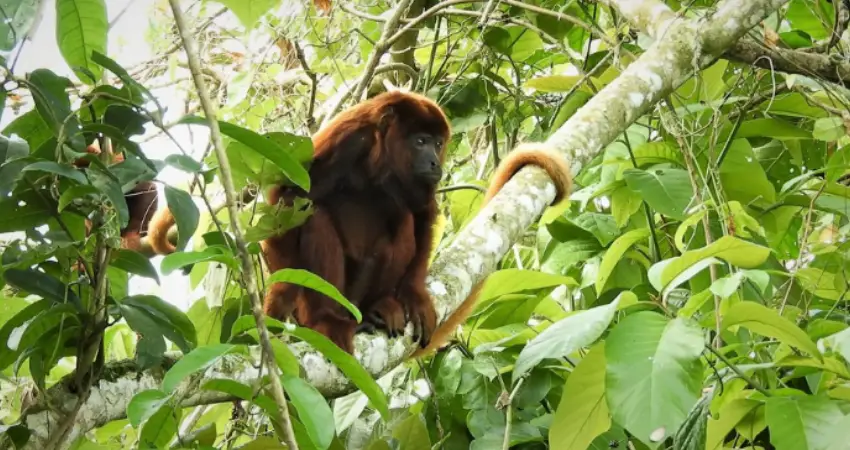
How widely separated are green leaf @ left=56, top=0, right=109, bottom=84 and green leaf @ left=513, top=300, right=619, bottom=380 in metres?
1.10

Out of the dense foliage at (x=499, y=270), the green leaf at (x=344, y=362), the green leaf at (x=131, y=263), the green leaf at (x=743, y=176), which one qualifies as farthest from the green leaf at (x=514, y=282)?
the green leaf at (x=131, y=263)

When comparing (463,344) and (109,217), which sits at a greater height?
(109,217)

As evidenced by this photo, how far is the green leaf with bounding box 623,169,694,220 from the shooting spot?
2.94m

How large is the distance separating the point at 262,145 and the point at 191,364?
0.40m

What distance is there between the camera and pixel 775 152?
397 cm

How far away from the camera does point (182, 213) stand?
4.97 ft

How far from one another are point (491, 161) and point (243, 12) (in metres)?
2.75

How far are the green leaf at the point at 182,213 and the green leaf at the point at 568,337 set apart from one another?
83cm

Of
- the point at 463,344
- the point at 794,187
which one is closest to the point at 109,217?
the point at 463,344

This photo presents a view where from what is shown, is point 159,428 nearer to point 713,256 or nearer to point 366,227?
point 713,256

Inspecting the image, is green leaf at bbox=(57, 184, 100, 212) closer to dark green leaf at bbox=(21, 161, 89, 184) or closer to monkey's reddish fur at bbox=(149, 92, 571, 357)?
dark green leaf at bbox=(21, 161, 89, 184)

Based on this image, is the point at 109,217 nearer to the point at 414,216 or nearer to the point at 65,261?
the point at 65,261

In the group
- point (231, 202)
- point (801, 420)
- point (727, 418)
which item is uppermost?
point (231, 202)

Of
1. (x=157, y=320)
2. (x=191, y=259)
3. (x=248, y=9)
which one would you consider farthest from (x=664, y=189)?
(x=191, y=259)
